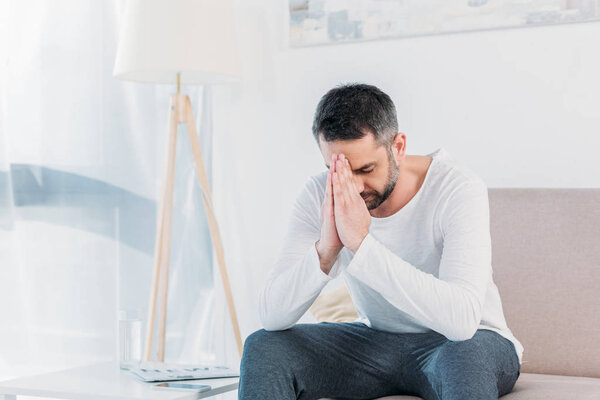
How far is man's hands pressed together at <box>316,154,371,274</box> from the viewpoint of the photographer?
170 cm

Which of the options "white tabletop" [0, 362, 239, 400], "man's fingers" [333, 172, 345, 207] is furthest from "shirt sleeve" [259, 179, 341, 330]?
"white tabletop" [0, 362, 239, 400]

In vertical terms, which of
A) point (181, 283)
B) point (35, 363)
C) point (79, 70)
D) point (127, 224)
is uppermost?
point (79, 70)

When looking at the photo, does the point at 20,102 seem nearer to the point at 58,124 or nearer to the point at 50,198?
the point at 58,124

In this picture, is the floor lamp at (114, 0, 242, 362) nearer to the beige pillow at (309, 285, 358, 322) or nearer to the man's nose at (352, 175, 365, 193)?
the beige pillow at (309, 285, 358, 322)

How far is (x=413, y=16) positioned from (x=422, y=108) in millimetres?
304

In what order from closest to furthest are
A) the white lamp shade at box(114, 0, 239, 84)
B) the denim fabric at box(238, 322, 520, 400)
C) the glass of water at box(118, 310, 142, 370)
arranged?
1. the denim fabric at box(238, 322, 520, 400)
2. the glass of water at box(118, 310, 142, 370)
3. the white lamp shade at box(114, 0, 239, 84)

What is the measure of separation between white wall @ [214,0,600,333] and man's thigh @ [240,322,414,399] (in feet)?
3.11

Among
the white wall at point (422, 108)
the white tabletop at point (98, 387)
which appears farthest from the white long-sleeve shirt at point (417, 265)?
the white wall at point (422, 108)

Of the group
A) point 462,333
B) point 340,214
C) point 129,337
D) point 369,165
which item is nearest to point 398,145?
point 369,165

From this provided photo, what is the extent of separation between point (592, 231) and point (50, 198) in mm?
1872

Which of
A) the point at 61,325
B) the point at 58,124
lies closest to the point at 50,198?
the point at 58,124

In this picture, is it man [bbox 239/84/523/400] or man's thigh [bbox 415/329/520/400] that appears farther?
man [bbox 239/84/523/400]

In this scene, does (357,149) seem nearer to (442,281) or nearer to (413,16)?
(442,281)

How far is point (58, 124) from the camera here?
298 centimetres
